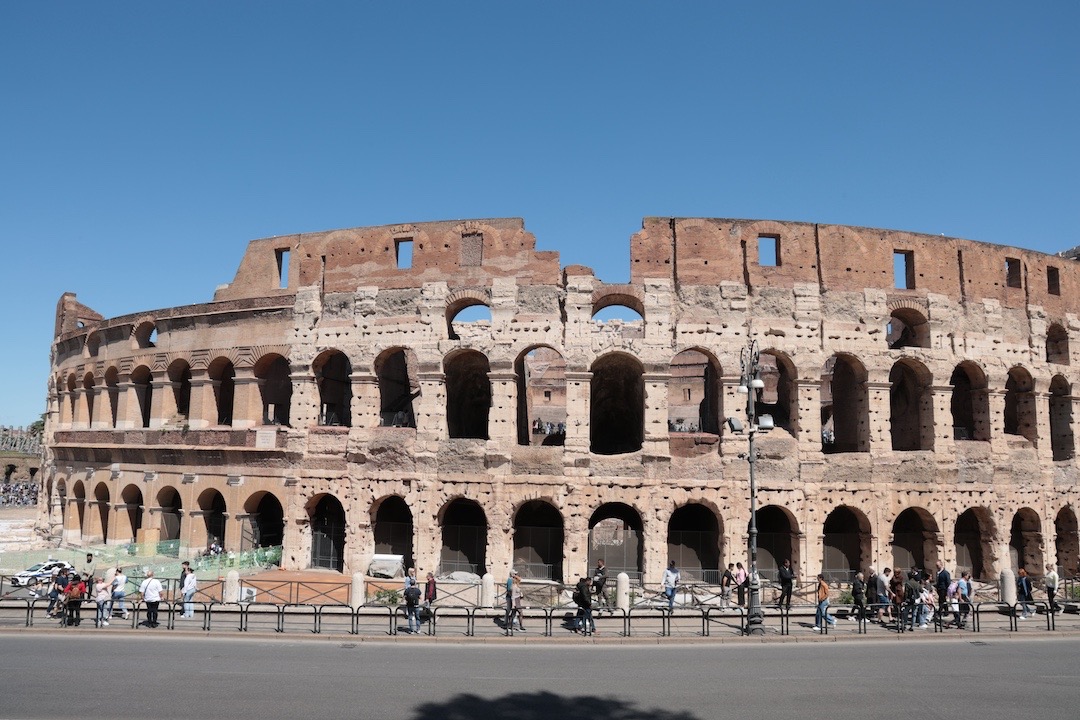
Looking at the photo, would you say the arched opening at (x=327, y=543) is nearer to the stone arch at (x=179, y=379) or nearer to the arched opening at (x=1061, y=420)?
the stone arch at (x=179, y=379)

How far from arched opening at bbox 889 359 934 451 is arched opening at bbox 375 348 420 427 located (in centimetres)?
1665

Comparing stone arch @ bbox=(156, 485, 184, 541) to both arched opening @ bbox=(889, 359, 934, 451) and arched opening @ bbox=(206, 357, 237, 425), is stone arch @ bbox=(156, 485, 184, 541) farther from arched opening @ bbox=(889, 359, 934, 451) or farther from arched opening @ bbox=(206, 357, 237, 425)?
arched opening @ bbox=(889, 359, 934, 451)

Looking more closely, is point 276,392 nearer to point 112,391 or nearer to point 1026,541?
point 112,391

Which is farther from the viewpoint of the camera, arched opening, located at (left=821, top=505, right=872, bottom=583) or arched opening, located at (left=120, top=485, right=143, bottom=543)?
arched opening, located at (left=120, top=485, right=143, bottom=543)

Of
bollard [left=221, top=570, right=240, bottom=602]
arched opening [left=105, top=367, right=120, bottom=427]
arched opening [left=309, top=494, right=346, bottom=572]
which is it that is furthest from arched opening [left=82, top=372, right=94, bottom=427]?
bollard [left=221, top=570, right=240, bottom=602]

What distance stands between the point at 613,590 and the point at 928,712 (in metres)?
10.6

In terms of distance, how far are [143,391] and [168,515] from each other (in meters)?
5.29

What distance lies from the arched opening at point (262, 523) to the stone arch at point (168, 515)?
3.07 metres

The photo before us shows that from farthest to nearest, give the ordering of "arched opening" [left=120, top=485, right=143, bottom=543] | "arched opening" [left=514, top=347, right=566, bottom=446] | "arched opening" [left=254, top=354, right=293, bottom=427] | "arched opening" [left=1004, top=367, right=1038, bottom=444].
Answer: "arched opening" [left=514, top=347, right=566, bottom=446]
"arched opening" [left=120, top=485, right=143, bottom=543]
"arched opening" [left=254, top=354, right=293, bottom=427]
"arched opening" [left=1004, top=367, right=1038, bottom=444]

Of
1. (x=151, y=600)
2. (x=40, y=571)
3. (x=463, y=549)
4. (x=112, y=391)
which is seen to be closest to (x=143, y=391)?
(x=112, y=391)

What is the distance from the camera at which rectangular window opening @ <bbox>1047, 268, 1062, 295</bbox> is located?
996 inches

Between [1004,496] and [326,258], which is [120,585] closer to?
[326,258]

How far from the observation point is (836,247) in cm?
2273

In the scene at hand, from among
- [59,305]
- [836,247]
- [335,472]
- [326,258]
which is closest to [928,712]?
[836,247]
